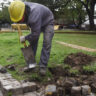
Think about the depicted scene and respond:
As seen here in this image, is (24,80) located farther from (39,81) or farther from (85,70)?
(85,70)

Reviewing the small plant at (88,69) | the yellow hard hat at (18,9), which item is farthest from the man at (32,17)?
the small plant at (88,69)

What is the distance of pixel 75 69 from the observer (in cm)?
497

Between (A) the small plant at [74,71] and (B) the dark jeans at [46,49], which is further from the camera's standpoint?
(B) the dark jeans at [46,49]

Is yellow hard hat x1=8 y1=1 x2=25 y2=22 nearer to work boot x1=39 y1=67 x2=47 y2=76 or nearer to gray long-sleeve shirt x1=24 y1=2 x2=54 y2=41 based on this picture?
gray long-sleeve shirt x1=24 y1=2 x2=54 y2=41

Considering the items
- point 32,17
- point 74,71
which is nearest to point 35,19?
point 32,17

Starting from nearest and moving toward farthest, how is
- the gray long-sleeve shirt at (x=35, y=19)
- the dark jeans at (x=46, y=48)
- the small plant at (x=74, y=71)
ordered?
the gray long-sleeve shirt at (x=35, y=19) < the small plant at (x=74, y=71) < the dark jeans at (x=46, y=48)

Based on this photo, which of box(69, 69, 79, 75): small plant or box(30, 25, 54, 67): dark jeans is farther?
box(30, 25, 54, 67): dark jeans

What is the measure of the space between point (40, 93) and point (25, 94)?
11.2 inches

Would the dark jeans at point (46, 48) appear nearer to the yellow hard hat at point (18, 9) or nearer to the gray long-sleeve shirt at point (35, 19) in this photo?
the gray long-sleeve shirt at point (35, 19)

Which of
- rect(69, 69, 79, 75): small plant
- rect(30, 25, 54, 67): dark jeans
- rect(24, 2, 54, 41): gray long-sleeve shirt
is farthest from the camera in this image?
rect(30, 25, 54, 67): dark jeans

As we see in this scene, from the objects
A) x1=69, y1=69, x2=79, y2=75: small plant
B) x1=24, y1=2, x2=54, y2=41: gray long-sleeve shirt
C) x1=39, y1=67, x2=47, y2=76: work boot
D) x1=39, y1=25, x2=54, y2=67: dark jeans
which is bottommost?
x1=69, y1=69, x2=79, y2=75: small plant

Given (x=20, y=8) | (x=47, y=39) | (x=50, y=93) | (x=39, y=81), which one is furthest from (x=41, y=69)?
(x=20, y=8)

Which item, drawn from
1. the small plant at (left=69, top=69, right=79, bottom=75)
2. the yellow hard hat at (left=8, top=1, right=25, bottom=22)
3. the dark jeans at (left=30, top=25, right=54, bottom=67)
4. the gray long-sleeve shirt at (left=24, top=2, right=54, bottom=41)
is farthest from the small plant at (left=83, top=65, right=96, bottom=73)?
the yellow hard hat at (left=8, top=1, right=25, bottom=22)

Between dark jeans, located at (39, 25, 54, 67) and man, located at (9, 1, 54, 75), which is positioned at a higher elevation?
man, located at (9, 1, 54, 75)
